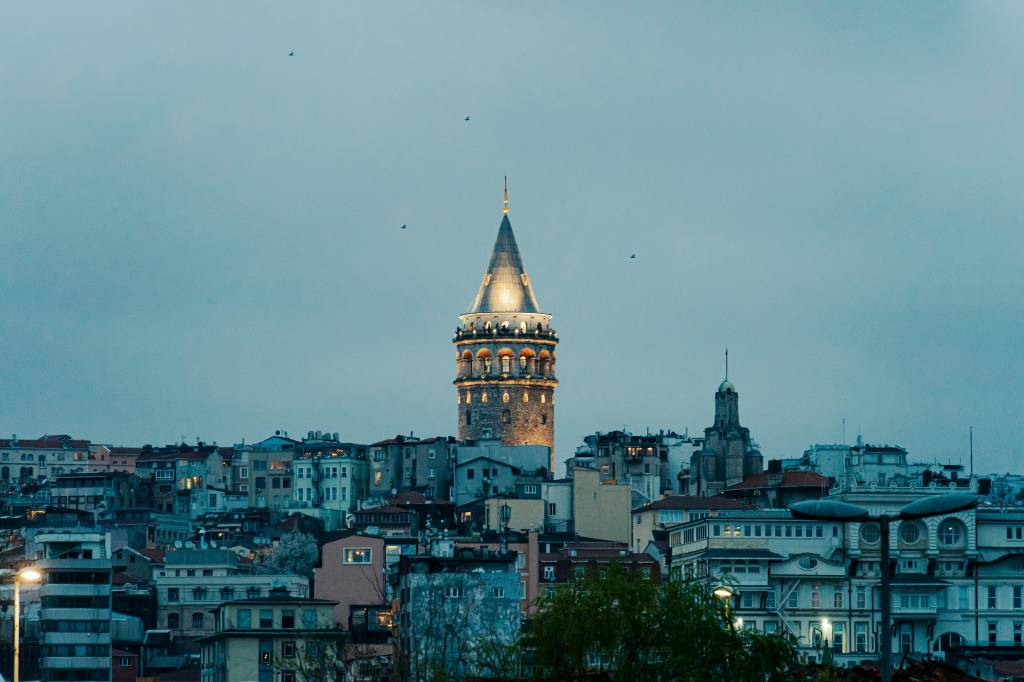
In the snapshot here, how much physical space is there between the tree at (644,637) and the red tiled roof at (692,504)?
8164 cm

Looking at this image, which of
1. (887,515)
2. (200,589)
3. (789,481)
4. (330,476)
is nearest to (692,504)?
(789,481)

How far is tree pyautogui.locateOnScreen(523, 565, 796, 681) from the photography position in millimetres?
56031

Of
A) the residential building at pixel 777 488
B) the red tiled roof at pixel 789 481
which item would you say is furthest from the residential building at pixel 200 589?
the red tiled roof at pixel 789 481

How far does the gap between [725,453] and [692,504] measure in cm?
2618

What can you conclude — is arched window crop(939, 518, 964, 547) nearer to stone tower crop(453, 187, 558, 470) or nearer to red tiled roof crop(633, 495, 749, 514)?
red tiled roof crop(633, 495, 749, 514)

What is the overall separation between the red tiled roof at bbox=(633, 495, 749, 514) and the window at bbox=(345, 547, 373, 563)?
926 inches

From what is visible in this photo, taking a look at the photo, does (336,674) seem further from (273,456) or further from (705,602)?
(273,456)

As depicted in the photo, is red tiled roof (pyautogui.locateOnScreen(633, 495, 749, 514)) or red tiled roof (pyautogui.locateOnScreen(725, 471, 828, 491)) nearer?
red tiled roof (pyautogui.locateOnScreen(633, 495, 749, 514))

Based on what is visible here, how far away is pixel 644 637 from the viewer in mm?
58750

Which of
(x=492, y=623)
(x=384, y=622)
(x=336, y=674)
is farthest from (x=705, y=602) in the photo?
(x=384, y=622)

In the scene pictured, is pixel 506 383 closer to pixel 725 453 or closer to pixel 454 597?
pixel 725 453

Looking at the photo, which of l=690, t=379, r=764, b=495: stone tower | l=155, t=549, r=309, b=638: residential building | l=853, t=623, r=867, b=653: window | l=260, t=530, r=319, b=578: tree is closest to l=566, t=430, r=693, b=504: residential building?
l=690, t=379, r=764, b=495: stone tower

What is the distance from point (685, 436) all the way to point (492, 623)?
92545mm

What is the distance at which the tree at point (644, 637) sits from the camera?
184 feet
